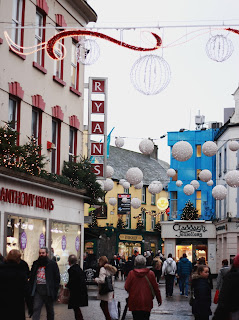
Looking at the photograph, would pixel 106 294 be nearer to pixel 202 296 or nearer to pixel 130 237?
pixel 202 296

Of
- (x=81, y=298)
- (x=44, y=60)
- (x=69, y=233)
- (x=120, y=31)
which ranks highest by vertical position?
(x=44, y=60)

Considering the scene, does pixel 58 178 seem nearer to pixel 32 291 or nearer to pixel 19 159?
pixel 19 159

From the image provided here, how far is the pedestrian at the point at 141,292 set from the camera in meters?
12.4

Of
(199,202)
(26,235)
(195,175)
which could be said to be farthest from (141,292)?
(199,202)

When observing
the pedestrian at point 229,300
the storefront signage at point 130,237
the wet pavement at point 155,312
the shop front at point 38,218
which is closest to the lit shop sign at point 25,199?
the shop front at point 38,218

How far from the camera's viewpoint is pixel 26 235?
21.0 m

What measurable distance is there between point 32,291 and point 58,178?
8730 mm

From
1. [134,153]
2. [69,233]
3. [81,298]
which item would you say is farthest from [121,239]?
[81,298]

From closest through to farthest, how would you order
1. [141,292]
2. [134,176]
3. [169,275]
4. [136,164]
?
[141,292] → [169,275] → [134,176] → [136,164]

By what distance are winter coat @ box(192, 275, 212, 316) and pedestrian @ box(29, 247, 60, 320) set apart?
9.64 ft

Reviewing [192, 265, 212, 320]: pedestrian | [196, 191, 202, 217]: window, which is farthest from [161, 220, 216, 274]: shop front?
[192, 265, 212, 320]: pedestrian

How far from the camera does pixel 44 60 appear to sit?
23.7m

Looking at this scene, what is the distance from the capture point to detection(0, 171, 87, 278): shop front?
765 inches

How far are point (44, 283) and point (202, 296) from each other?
3.32 metres
